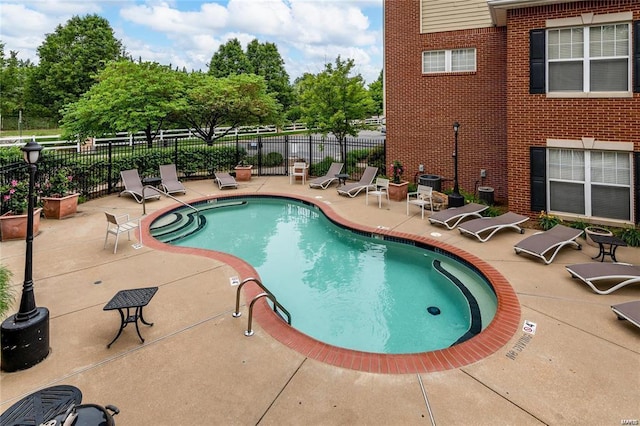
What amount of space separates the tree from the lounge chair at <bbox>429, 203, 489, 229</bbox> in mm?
8379

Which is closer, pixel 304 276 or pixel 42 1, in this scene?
pixel 304 276

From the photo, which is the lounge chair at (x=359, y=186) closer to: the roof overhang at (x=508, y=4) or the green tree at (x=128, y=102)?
the roof overhang at (x=508, y=4)

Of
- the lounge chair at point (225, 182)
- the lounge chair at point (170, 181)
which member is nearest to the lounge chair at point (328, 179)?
the lounge chair at point (225, 182)

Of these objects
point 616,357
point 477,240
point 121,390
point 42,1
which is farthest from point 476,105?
point 42,1

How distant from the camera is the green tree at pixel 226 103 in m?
23.7

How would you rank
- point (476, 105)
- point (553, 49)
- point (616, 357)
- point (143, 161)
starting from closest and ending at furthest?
1. point (616, 357)
2. point (553, 49)
3. point (476, 105)
4. point (143, 161)

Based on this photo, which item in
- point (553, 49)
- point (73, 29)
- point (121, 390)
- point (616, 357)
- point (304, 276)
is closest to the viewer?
point (121, 390)

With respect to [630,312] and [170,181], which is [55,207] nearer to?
[170,181]

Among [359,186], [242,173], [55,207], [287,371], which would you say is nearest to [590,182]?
[359,186]

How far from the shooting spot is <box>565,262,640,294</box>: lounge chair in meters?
6.14

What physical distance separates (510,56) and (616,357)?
8522mm

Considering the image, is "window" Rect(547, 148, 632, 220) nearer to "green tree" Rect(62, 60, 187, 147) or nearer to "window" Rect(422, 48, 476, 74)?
"window" Rect(422, 48, 476, 74)

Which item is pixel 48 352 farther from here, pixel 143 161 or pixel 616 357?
pixel 143 161

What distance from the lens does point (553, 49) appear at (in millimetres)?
9695
